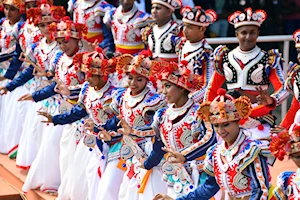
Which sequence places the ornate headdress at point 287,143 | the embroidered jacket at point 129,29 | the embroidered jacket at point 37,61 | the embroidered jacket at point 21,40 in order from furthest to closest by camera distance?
the embroidered jacket at point 21,40
the embroidered jacket at point 129,29
the embroidered jacket at point 37,61
the ornate headdress at point 287,143

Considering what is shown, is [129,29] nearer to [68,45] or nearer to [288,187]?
[68,45]

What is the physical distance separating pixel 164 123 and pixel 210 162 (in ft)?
2.26

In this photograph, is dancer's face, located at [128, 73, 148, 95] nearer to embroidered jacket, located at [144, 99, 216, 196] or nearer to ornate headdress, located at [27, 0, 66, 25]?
embroidered jacket, located at [144, 99, 216, 196]

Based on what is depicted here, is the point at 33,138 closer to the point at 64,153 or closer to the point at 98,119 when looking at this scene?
the point at 64,153

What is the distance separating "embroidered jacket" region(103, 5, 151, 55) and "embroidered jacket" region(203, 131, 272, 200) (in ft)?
11.4

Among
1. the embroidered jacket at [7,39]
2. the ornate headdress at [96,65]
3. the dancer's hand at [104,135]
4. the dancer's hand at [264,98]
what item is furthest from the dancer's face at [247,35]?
the embroidered jacket at [7,39]

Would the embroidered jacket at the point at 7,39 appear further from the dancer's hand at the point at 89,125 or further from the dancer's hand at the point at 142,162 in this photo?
the dancer's hand at the point at 142,162

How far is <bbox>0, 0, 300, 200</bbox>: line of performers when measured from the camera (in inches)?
229

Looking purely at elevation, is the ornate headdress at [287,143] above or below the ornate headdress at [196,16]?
below

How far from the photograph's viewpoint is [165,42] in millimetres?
8406

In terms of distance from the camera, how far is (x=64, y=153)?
8.29m

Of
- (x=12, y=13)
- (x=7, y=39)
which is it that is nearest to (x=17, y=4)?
(x=12, y=13)

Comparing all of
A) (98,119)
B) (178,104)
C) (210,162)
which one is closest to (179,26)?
(98,119)

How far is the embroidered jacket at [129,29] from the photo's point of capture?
911 cm
